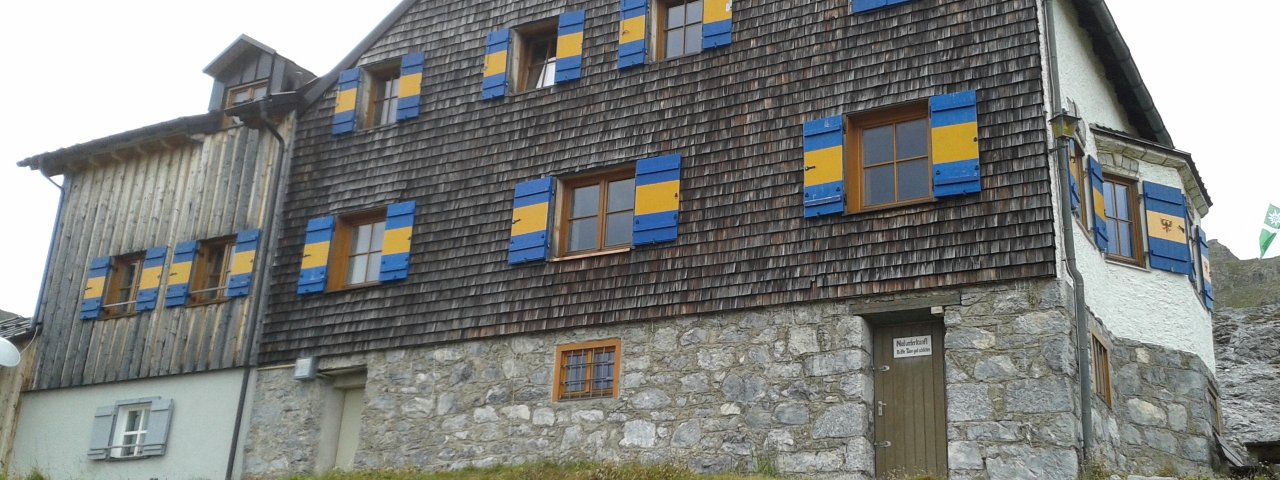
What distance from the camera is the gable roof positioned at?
15.1 metres

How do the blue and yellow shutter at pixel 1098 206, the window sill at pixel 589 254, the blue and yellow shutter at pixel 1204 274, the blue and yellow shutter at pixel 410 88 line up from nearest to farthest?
the blue and yellow shutter at pixel 1098 206, the window sill at pixel 589 254, the blue and yellow shutter at pixel 1204 274, the blue and yellow shutter at pixel 410 88

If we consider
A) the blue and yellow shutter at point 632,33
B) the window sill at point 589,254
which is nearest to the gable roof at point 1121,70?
the blue and yellow shutter at point 632,33

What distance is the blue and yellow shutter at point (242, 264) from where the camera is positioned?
57.3 feet

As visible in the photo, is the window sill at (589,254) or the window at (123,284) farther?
the window at (123,284)

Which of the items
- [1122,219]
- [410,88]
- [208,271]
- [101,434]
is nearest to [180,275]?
[208,271]

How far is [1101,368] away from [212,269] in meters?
11.7

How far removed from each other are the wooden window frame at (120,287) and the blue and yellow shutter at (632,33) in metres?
7.85

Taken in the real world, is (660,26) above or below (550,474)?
above

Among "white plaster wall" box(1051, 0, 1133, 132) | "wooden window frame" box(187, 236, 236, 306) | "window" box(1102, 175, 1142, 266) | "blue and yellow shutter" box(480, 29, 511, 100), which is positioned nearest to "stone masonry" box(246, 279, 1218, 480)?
"window" box(1102, 175, 1142, 266)

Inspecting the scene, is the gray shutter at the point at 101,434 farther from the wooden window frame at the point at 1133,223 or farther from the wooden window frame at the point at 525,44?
the wooden window frame at the point at 1133,223

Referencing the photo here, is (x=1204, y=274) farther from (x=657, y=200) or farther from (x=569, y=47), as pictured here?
(x=569, y=47)

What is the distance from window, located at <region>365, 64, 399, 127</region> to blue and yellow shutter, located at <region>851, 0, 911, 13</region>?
6602mm

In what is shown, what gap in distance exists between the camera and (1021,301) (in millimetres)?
12359

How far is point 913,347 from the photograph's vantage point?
43.0ft
